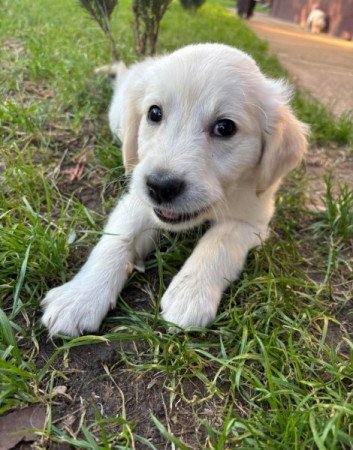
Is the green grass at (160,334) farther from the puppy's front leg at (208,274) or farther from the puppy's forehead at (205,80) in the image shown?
the puppy's forehead at (205,80)

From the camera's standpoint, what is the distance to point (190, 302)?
2178mm

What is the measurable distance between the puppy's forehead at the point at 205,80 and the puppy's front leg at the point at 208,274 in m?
0.69

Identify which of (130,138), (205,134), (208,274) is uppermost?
(205,134)

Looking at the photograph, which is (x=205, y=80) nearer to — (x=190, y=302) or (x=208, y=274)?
(x=208, y=274)

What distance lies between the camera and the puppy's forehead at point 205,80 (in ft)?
7.98

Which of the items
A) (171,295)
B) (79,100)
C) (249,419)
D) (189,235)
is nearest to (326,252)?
(189,235)

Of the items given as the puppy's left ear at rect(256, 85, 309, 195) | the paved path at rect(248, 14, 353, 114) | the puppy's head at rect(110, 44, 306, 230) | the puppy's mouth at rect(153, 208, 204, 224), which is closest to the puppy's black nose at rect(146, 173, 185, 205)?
the puppy's head at rect(110, 44, 306, 230)

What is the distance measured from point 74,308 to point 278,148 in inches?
55.8

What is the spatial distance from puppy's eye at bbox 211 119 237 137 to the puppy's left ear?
268 mm

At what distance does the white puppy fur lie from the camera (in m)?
2.20

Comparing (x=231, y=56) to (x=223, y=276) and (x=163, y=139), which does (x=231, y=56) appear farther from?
(x=223, y=276)

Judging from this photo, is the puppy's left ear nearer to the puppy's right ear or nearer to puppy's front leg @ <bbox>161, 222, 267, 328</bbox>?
puppy's front leg @ <bbox>161, 222, 267, 328</bbox>

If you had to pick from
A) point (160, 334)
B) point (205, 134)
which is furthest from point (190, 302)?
point (205, 134)

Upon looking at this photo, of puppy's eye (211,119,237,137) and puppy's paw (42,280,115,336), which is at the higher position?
Result: puppy's eye (211,119,237,137)
